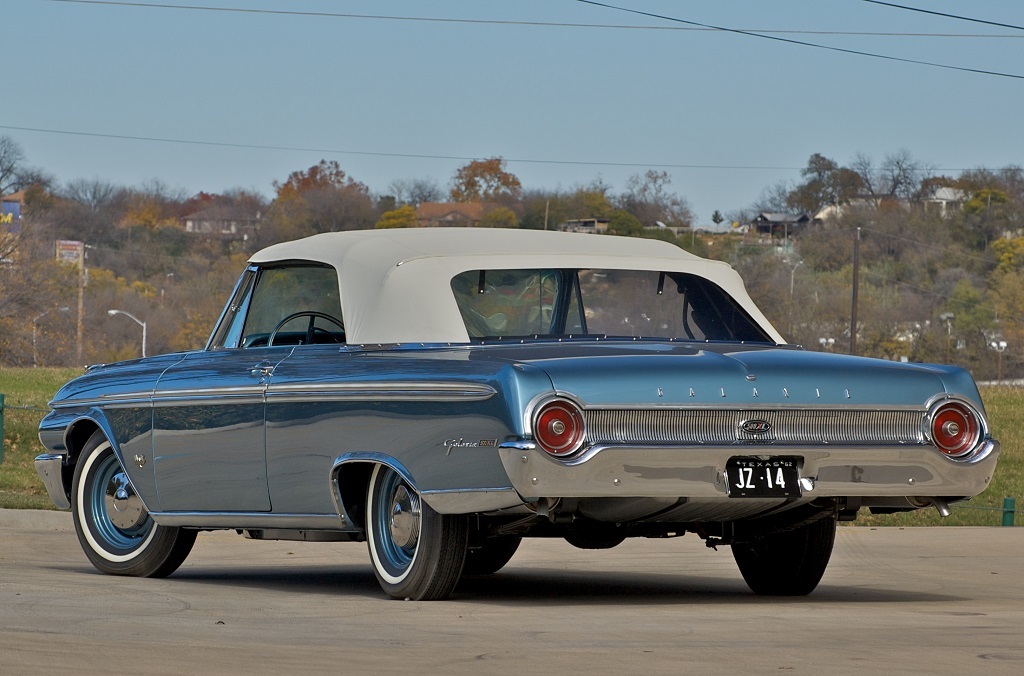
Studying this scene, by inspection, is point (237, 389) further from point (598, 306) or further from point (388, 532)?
point (598, 306)

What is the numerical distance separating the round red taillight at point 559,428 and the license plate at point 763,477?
62cm

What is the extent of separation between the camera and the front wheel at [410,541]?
23.2 feet

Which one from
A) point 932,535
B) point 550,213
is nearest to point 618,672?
point 932,535

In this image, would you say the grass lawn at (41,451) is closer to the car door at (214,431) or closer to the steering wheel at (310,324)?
the car door at (214,431)

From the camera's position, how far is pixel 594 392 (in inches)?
260

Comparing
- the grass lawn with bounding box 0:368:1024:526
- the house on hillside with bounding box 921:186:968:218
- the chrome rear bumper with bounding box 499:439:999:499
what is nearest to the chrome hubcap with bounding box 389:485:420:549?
the chrome rear bumper with bounding box 499:439:999:499

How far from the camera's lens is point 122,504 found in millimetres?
9219

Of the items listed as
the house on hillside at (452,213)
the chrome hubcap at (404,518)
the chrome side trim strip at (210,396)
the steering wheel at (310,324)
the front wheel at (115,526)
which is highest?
the house on hillside at (452,213)

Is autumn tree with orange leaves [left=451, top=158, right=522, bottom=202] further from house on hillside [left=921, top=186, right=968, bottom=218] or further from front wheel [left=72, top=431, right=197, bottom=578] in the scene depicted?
front wheel [left=72, top=431, right=197, bottom=578]

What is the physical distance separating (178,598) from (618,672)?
3.06 meters

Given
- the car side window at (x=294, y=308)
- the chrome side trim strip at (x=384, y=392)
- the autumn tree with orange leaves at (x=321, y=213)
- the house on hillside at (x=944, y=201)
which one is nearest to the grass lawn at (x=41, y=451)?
the car side window at (x=294, y=308)

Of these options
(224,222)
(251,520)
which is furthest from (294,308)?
(224,222)

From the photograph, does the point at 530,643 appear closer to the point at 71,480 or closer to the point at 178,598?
the point at 178,598

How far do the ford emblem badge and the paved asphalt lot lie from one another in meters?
0.74
